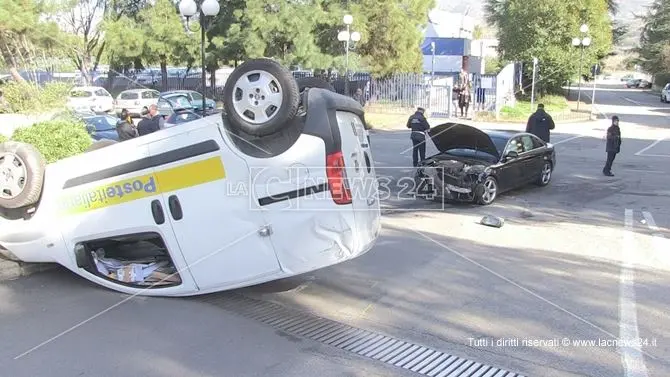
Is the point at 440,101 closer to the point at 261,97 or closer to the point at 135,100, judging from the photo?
the point at 135,100

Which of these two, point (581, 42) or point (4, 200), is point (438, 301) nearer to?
point (4, 200)

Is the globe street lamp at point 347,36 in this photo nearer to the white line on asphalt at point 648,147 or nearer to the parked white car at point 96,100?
the parked white car at point 96,100

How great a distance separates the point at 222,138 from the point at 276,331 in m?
1.78

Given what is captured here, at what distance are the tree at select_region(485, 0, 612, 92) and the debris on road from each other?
30.3 meters

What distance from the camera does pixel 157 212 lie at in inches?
226

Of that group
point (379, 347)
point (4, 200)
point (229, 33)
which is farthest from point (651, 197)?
point (229, 33)

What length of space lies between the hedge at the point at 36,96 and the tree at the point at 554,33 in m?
31.0

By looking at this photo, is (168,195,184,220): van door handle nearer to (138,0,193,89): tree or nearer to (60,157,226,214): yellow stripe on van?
(60,157,226,214): yellow stripe on van

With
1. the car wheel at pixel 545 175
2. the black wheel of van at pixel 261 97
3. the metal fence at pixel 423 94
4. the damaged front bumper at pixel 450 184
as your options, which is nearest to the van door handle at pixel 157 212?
the black wheel of van at pixel 261 97

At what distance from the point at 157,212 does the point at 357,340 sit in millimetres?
2179

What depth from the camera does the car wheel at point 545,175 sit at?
13.9 meters

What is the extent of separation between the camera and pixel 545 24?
37750 millimetres

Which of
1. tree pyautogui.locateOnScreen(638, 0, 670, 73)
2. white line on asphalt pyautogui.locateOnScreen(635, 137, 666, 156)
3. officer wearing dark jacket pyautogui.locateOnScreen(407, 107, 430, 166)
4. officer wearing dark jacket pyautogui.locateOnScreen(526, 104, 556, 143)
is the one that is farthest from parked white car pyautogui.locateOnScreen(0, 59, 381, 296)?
tree pyautogui.locateOnScreen(638, 0, 670, 73)

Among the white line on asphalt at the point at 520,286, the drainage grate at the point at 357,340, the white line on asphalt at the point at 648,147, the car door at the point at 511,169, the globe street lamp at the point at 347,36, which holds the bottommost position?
the white line on asphalt at the point at 648,147
